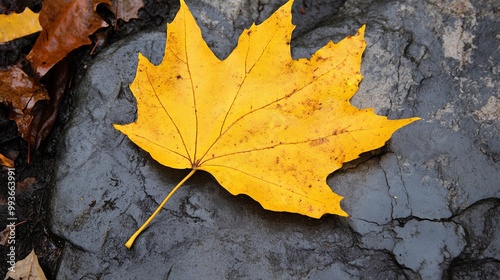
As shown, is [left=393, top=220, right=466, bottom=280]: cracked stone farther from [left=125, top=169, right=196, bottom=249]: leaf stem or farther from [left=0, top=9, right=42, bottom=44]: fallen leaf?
[left=0, top=9, right=42, bottom=44]: fallen leaf

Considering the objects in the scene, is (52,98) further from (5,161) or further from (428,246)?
(428,246)

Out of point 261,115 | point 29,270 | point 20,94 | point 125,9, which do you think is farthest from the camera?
point 125,9

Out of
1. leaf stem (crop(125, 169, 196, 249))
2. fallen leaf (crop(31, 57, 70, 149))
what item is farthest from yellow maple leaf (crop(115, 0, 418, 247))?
fallen leaf (crop(31, 57, 70, 149))

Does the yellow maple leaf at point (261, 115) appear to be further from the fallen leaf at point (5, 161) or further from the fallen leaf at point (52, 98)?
the fallen leaf at point (5, 161)

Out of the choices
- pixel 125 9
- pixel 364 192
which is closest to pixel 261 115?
pixel 364 192

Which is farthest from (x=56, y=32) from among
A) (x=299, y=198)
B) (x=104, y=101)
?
(x=299, y=198)

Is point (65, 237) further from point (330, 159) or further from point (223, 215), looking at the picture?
point (330, 159)
